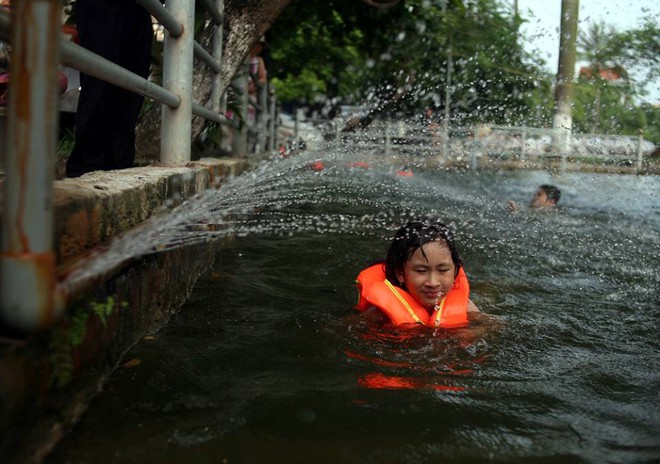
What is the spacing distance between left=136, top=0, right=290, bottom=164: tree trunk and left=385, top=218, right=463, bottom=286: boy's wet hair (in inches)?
89.8

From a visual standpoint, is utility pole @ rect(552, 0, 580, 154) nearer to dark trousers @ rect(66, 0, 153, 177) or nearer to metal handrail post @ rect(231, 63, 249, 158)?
metal handrail post @ rect(231, 63, 249, 158)

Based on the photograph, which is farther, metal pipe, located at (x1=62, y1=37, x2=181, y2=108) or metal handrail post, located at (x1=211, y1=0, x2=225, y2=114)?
metal handrail post, located at (x1=211, y1=0, x2=225, y2=114)

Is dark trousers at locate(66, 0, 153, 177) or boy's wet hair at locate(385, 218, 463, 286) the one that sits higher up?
dark trousers at locate(66, 0, 153, 177)

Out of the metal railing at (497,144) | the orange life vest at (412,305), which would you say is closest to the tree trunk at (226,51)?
the orange life vest at (412,305)

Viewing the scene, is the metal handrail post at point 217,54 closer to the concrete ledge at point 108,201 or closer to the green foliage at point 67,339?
the concrete ledge at point 108,201

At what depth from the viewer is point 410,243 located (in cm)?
356

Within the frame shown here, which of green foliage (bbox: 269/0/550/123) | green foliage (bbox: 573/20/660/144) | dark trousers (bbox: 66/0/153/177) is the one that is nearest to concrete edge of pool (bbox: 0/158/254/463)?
dark trousers (bbox: 66/0/153/177)

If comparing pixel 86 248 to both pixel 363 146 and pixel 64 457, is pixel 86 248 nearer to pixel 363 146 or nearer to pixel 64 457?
pixel 64 457

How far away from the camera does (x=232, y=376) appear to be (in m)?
2.43

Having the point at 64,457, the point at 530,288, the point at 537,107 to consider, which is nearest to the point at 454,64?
the point at 537,107

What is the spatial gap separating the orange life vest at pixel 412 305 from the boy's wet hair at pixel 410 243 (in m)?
0.11

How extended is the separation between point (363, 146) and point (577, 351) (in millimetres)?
9934

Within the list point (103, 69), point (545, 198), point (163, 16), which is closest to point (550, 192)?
point (545, 198)

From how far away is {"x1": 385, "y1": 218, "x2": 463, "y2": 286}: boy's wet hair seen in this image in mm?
3521
